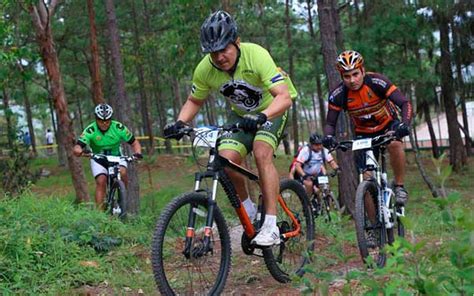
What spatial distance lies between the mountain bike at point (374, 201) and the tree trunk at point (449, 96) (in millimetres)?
17093

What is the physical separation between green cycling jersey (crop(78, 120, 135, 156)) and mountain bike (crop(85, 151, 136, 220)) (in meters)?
0.18

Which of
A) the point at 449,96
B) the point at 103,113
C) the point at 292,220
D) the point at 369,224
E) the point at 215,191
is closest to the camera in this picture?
the point at 215,191

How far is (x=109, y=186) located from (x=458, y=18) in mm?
16687

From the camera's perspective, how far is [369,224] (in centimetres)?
589

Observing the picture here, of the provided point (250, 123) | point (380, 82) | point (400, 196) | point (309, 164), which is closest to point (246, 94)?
point (250, 123)

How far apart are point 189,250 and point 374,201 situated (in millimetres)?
2224

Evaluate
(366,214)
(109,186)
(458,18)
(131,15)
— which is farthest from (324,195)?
(131,15)

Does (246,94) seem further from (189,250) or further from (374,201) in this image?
(374,201)

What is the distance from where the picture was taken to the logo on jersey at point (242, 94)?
5.11 metres

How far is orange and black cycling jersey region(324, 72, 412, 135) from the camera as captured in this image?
19.9 ft

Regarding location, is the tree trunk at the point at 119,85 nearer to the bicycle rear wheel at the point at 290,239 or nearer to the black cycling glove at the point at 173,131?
the bicycle rear wheel at the point at 290,239

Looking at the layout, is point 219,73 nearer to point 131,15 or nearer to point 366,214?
point 366,214

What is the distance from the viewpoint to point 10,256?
17.8 ft

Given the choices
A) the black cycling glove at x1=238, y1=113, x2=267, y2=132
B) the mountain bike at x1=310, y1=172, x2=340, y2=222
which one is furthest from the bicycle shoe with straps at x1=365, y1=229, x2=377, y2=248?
the mountain bike at x1=310, y1=172, x2=340, y2=222
